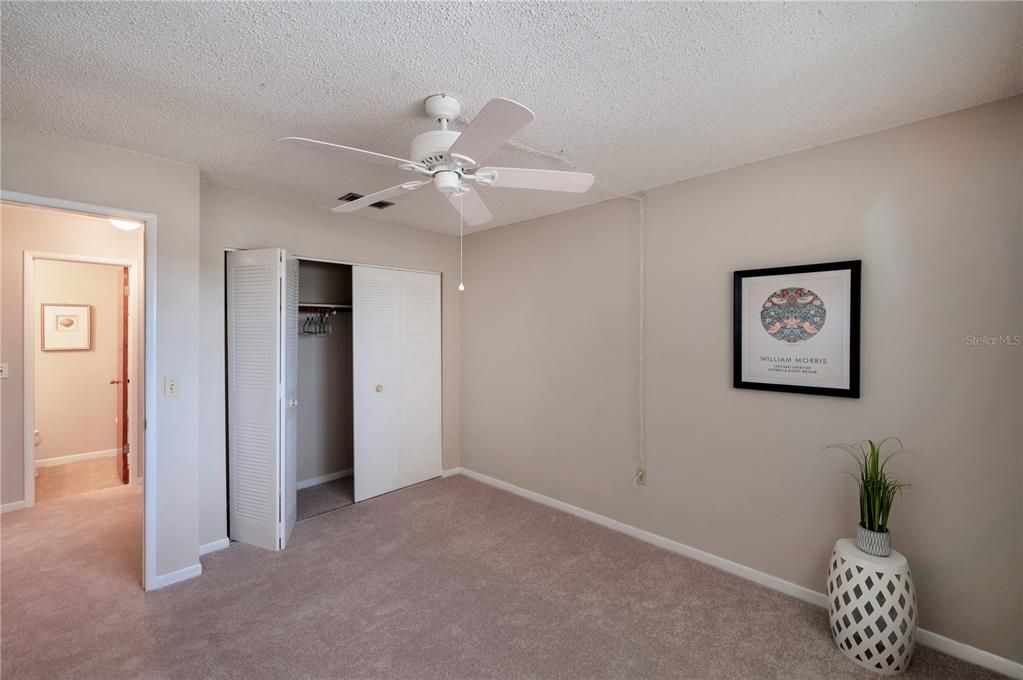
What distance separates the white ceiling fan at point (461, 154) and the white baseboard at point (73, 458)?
5.12 meters

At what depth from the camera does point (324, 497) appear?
12.6 ft

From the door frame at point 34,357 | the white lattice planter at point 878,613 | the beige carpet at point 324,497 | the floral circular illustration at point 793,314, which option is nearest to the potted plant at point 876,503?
the white lattice planter at point 878,613

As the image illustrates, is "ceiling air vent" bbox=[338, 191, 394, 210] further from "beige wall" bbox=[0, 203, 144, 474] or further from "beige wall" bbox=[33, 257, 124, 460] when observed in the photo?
"beige wall" bbox=[33, 257, 124, 460]

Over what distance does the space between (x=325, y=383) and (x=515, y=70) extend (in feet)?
11.4

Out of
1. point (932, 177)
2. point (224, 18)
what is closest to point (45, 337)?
point (224, 18)

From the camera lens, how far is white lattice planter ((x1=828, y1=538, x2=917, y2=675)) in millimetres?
1876

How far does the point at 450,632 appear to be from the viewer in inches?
85.0

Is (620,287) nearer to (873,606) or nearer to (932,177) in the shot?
(932,177)

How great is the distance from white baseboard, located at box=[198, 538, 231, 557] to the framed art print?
3.51 m

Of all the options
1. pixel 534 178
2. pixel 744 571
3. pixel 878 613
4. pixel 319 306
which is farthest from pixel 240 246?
pixel 878 613

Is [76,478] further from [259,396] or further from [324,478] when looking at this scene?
[259,396]

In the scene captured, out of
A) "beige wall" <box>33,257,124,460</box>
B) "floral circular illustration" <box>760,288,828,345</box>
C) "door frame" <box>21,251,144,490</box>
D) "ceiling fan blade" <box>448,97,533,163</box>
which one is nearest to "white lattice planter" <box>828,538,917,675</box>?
"floral circular illustration" <box>760,288,828,345</box>

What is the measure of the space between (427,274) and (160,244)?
7.09 ft

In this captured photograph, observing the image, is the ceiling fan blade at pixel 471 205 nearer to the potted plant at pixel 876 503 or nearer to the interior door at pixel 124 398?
the potted plant at pixel 876 503
